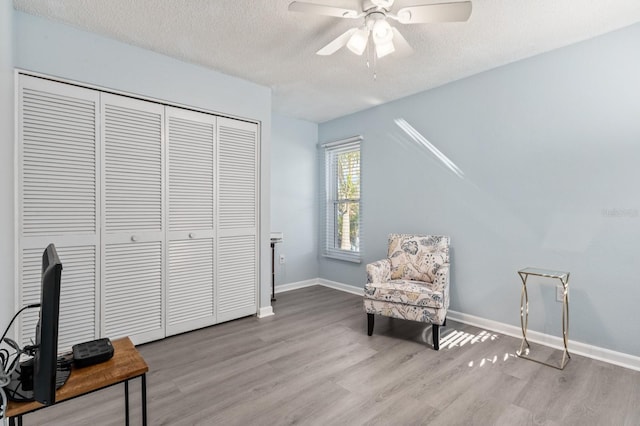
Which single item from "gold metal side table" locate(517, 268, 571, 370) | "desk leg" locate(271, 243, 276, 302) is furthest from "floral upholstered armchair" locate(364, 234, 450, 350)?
"desk leg" locate(271, 243, 276, 302)

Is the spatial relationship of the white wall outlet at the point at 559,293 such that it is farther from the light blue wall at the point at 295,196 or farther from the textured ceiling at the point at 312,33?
the light blue wall at the point at 295,196

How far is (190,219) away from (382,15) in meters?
2.34

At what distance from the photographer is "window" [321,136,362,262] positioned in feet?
15.2

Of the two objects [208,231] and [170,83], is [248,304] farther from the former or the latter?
[170,83]

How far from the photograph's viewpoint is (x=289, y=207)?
4.78m

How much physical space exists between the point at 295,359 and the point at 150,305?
1.37 m

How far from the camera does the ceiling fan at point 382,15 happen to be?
1839 millimetres

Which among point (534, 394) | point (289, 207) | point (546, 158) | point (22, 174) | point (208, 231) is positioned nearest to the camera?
point (534, 394)

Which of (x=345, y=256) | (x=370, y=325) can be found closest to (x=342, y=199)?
(x=345, y=256)

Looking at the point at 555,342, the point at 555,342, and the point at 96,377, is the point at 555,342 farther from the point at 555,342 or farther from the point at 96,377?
the point at 96,377

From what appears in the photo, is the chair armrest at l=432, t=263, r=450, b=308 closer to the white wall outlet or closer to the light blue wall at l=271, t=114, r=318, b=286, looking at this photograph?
the white wall outlet

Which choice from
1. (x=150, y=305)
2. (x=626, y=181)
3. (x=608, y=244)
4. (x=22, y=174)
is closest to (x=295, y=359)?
(x=150, y=305)

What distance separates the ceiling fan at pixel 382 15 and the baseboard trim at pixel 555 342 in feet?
→ 8.69

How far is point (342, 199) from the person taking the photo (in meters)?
4.81
